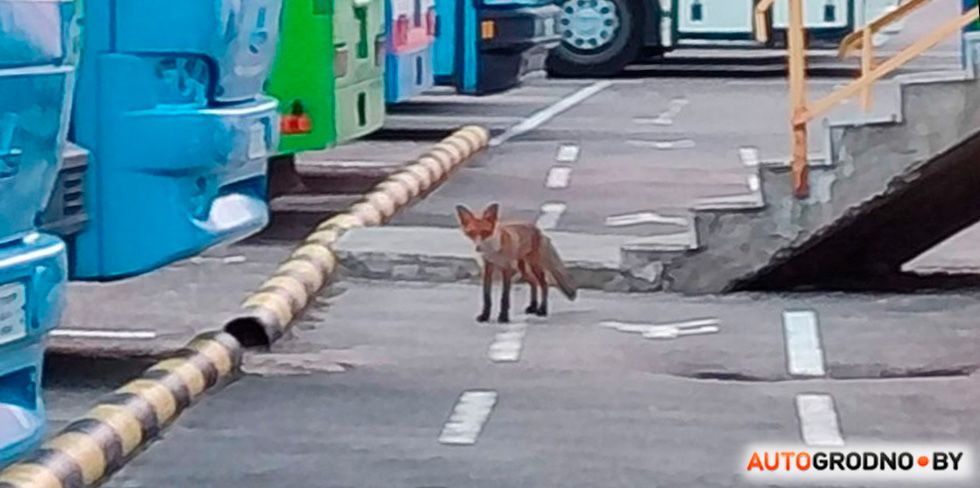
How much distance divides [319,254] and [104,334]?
5.09 feet

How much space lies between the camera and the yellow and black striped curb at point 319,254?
848 centimetres

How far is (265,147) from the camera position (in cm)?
796

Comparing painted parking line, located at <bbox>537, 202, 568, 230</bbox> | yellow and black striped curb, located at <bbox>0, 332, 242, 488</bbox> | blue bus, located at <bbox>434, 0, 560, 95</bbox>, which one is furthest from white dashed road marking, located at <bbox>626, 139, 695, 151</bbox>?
yellow and black striped curb, located at <bbox>0, 332, 242, 488</bbox>

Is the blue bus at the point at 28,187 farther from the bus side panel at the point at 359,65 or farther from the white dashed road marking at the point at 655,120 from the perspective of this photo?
the white dashed road marking at the point at 655,120

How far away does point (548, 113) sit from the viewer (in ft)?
69.1

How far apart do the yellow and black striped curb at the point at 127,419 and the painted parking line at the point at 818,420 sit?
1.94 meters

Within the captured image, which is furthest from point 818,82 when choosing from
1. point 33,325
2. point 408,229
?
point 33,325

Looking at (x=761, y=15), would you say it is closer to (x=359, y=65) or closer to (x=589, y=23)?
(x=359, y=65)

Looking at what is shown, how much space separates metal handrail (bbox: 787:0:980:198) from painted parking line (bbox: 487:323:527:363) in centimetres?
141

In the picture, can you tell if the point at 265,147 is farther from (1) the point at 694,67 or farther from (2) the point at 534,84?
(1) the point at 694,67

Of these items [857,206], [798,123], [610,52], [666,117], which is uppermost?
[798,123]

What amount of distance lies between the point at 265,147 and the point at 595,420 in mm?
1603

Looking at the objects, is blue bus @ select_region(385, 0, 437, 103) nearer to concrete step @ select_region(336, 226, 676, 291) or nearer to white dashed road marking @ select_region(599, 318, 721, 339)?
concrete step @ select_region(336, 226, 676, 291)

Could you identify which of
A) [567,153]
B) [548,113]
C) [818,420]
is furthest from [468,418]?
[548,113]
